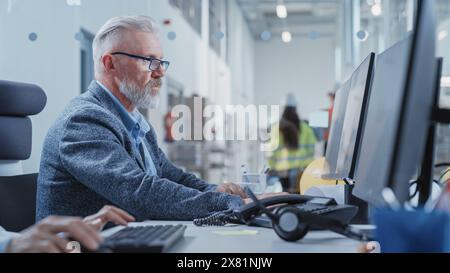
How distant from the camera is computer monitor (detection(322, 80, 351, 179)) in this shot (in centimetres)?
161

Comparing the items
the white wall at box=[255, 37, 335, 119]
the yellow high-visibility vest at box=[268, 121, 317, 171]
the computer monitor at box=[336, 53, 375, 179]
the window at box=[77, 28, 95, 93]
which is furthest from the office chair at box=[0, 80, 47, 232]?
the white wall at box=[255, 37, 335, 119]

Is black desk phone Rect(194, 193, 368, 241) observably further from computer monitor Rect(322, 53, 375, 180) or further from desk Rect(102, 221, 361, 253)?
computer monitor Rect(322, 53, 375, 180)

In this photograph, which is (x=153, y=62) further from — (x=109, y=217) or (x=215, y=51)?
(x=215, y=51)

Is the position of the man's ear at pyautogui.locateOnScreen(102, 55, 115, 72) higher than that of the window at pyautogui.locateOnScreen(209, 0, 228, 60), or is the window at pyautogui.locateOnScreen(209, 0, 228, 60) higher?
the window at pyautogui.locateOnScreen(209, 0, 228, 60)

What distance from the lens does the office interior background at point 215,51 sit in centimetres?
291

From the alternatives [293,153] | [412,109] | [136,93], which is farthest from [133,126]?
[293,153]

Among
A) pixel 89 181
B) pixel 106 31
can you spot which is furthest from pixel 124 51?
pixel 89 181

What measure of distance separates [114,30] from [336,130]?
2.73 ft

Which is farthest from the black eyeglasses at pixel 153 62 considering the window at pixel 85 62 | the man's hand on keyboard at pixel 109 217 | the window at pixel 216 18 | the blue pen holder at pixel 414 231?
the window at pixel 216 18

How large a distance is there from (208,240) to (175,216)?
366 millimetres

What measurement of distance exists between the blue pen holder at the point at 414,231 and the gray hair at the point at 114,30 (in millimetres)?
1428

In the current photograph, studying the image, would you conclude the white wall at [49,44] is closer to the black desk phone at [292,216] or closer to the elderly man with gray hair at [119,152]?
the elderly man with gray hair at [119,152]

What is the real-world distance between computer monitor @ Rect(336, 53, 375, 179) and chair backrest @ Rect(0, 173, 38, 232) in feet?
3.08
